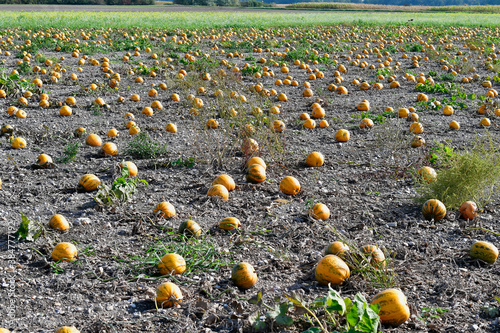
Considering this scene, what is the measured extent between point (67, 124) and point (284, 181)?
4.53 meters

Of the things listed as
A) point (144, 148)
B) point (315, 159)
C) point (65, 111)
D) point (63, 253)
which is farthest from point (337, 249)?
point (65, 111)

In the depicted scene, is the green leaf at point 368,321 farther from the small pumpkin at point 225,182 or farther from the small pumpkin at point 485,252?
the small pumpkin at point 225,182

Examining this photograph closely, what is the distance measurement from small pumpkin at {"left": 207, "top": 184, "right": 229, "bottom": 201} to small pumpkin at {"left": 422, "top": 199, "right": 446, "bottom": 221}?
2.08 meters

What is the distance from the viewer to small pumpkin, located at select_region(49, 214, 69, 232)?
4.36m

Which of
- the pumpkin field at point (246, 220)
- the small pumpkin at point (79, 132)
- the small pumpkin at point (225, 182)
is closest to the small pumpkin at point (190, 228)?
the pumpkin field at point (246, 220)

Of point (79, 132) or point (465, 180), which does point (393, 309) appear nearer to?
point (465, 180)

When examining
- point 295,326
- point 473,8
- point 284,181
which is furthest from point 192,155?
point 473,8

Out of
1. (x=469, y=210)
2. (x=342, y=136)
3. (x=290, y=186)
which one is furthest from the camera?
(x=342, y=136)

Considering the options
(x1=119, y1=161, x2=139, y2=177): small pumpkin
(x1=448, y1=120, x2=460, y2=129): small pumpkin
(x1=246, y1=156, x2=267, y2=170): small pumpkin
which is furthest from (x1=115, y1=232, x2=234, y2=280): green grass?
(x1=448, y1=120, x2=460, y2=129): small pumpkin

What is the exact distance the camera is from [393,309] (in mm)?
2998

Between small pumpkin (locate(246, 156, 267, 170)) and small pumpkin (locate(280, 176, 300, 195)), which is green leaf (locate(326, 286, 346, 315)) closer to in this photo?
small pumpkin (locate(280, 176, 300, 195))

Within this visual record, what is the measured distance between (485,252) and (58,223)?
3819 millimetres

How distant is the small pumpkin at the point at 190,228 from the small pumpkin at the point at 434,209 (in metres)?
2.28

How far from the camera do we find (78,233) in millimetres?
4379
